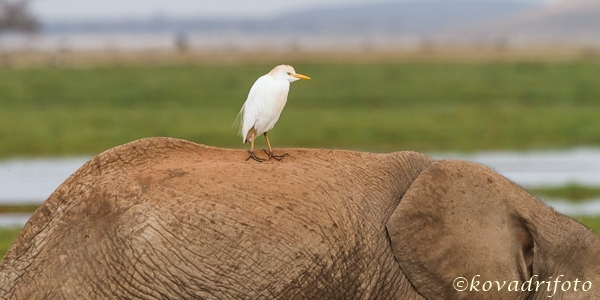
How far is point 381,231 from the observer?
5469 mm

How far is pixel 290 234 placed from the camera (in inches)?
206

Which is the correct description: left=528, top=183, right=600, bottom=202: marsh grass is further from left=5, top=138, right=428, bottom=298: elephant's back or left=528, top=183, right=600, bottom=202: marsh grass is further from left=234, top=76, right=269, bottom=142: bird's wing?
left=5, top=138, right=428, bottom=298: elephant's back

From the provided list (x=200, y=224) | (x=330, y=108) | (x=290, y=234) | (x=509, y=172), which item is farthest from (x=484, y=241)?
(x=330, y=108)

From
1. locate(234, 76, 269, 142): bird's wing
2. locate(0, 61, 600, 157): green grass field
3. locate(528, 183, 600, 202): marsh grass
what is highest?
locate(234, 76, 269, 142): bird's wing

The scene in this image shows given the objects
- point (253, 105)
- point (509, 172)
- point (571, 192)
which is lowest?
point (509, 172)

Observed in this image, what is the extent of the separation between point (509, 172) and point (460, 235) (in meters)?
11.8

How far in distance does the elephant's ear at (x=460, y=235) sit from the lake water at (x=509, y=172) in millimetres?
7364

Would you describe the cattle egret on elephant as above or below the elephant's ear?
above

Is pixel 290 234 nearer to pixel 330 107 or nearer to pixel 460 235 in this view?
pixel 460 235

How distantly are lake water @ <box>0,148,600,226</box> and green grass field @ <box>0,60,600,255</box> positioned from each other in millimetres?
856

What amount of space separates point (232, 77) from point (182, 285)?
36711mm

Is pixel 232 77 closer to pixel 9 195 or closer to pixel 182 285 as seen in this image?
pixel 9 195

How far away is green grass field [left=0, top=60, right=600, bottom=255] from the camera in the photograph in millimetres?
21828

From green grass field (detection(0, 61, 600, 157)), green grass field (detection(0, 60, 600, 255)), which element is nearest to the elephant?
green grass field (detection(0, 60, 600, 255))
